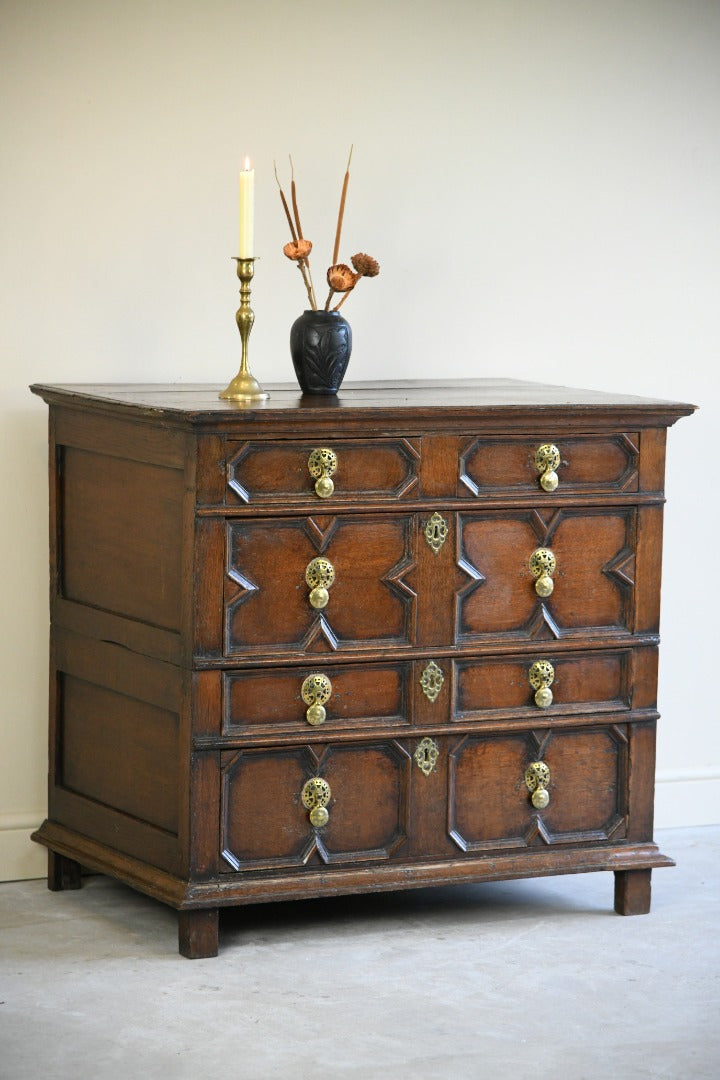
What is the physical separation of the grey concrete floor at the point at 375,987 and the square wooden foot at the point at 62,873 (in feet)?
0.12

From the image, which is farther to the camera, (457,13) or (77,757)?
(457,13)

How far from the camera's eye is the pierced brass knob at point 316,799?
3.23 m

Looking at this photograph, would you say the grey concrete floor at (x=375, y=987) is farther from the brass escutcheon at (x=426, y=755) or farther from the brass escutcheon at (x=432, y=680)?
the brass escutcheon at (x=432, y=680)

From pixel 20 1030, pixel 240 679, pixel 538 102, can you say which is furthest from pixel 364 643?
pixel 538 102

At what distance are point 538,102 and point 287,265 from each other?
0.74 meters

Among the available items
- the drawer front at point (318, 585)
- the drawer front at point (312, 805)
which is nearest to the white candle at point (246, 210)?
the drawer front at point (318, 585)

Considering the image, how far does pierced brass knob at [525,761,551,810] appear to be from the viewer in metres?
3.42

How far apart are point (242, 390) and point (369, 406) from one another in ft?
0.82

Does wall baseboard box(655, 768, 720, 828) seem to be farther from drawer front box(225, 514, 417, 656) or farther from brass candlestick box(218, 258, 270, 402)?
brass candlestick box(218, 258, 270, 402)

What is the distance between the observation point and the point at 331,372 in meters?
3.41

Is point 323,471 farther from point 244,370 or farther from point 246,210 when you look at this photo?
point 246,210

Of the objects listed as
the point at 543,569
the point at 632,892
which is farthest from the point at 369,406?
the point at 632,892

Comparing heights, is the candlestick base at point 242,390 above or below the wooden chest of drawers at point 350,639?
above

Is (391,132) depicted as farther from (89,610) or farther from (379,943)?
(379,943)
